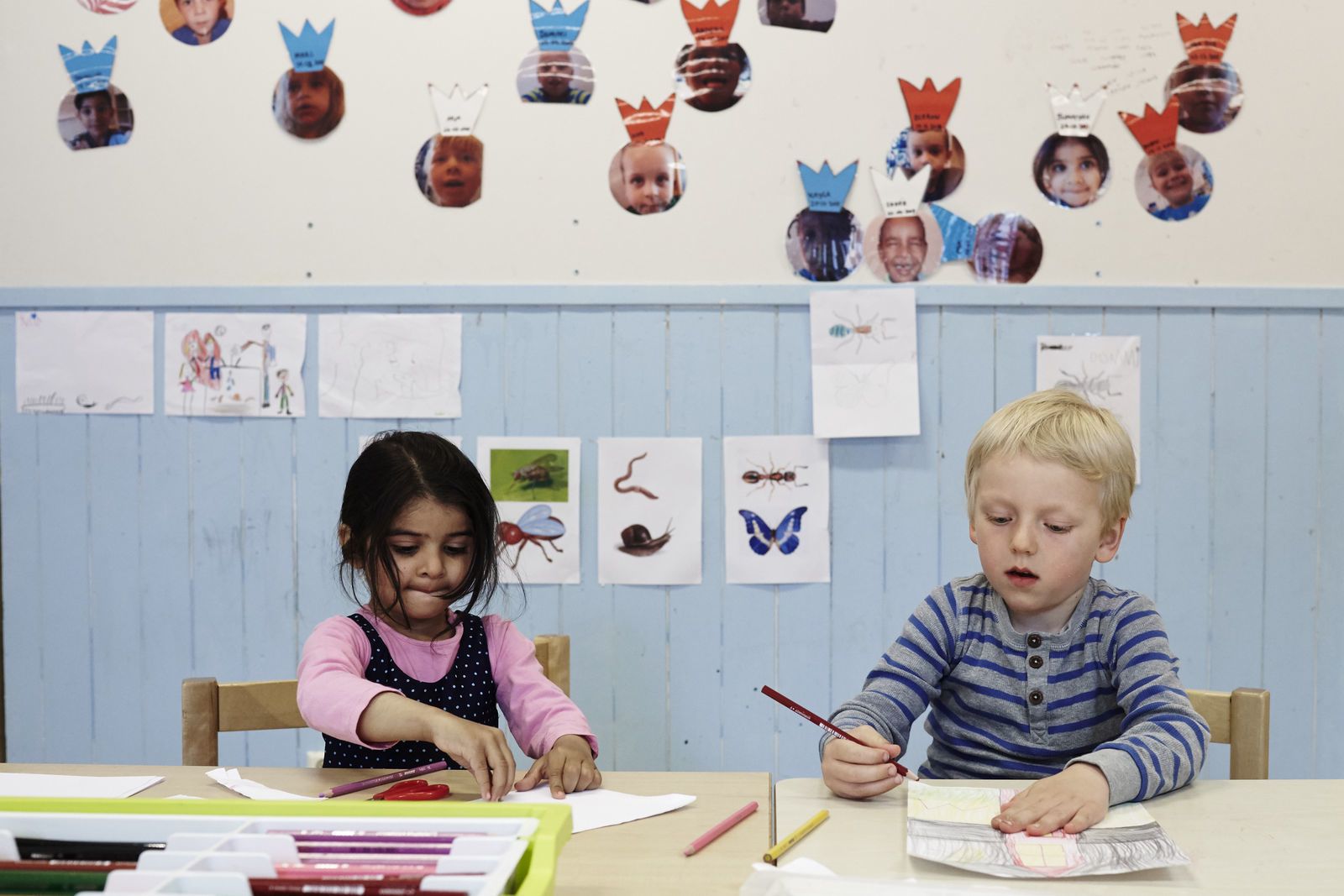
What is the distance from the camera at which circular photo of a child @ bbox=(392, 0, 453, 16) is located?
6.11 feet

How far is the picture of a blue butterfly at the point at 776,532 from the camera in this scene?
6.11 feet

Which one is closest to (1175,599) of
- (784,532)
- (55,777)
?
(784,532)

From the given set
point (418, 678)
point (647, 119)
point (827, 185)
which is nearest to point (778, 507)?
point (827, 185)

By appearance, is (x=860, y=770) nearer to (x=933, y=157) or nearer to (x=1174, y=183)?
(x=933, y=157)

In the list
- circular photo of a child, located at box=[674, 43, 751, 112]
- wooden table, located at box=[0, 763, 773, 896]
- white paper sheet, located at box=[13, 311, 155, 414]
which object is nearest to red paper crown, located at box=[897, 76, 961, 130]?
circular photo of a child, located at box=[674, 43, 751, 112]

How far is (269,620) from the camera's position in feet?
6.27

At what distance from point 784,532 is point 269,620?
2.91ft

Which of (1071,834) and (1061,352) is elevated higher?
(1061,352)

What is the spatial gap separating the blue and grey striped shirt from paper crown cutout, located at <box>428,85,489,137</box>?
3.80 ft

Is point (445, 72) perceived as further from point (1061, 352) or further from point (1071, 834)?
point (1071, 834)

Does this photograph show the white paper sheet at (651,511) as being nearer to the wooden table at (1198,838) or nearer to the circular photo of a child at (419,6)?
the circular photo of a child at (419,6)

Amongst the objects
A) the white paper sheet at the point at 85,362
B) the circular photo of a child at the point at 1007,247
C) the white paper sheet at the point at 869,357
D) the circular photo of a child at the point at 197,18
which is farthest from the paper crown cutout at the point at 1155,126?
the white paper sheet at the point at 85,362

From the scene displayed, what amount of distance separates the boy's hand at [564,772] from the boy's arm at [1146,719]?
1.33 ft

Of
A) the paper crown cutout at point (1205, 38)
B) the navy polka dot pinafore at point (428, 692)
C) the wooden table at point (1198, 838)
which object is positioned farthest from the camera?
the paper crown cutout at point (1205, 38)
